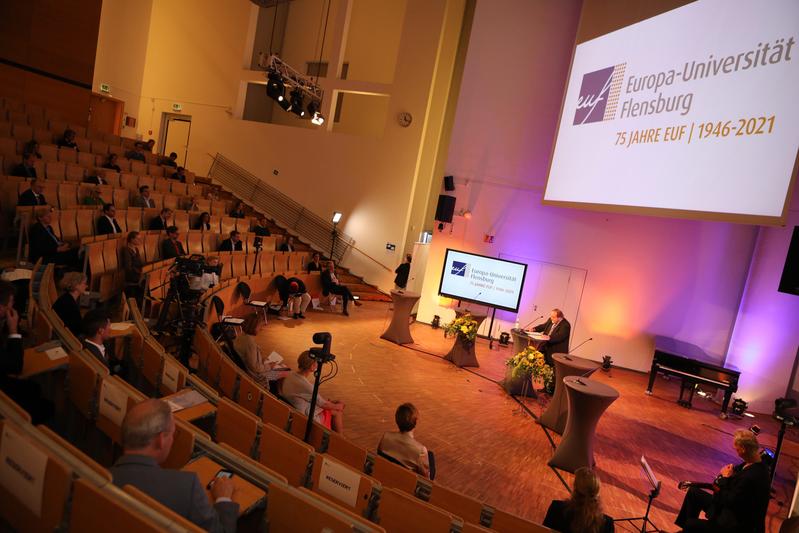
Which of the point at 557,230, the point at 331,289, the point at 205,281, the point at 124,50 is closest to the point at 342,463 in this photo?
the point at 205,281

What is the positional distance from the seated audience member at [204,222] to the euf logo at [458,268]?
184 inches

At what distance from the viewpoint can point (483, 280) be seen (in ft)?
32.6

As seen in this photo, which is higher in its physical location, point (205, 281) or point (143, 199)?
point (143, 199)

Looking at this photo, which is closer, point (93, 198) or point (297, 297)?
point (93, 198)

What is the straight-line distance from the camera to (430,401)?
625 centimetres

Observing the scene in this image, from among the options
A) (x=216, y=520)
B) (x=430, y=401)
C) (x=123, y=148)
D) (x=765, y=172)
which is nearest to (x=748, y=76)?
(x=765, y=172)

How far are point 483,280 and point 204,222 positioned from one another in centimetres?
525

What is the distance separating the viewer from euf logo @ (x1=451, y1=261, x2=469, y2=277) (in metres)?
10.1

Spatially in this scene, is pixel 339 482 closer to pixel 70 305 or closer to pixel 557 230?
pixel 70 305

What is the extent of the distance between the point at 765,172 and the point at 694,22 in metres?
2.16

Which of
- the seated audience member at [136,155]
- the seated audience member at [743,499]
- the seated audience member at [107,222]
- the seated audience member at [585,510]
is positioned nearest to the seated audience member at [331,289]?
the seated audience member at [107,222]

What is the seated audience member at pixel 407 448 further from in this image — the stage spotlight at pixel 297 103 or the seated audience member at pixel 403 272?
the stage spotlight at pixel 297 103

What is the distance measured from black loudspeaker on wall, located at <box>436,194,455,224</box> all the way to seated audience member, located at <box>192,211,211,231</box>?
4.39 m

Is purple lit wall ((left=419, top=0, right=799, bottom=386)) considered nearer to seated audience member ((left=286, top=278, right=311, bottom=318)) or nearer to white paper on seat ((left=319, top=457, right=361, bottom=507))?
seated audience member ((left=286, top=278, right=311, bottom=318))
